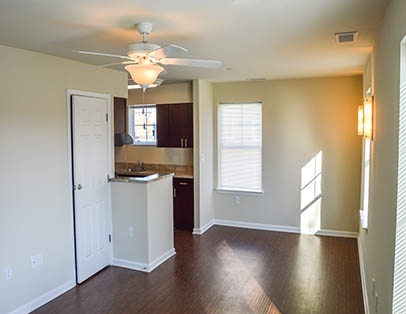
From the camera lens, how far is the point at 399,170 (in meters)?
1.77

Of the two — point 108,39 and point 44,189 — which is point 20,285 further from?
point 108,39

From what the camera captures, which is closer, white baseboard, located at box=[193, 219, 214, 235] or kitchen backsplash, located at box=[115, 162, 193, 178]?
white baseboard, located at box=[193, 219, 214, 235]

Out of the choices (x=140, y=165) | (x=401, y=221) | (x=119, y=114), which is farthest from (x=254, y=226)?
(x=401, y=221)

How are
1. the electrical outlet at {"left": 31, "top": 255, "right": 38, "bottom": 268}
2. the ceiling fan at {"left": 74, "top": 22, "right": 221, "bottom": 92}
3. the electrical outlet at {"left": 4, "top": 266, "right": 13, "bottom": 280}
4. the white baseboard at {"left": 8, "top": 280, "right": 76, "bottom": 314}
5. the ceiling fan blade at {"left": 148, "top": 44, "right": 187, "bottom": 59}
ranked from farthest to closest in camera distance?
the electrical outlet at {"left": 31, "top": 255, "right": 38, "bottom": 268} → the white baseboard at {"left": 8, "top": 280, "right": 76, "bottom": 314} → the electrical outlet at {"left": 4, "top": 266, "right": 13, "bottom": 280} → the ceiling fan at {"left": 74, "top": 22, "right": 221, "bottom": 92} → the ceiling fan blade at {"left": 148, "top": 44, "right": 187, "bottom": 59}

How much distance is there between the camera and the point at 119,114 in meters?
4.94

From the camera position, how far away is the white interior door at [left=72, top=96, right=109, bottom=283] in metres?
4.11

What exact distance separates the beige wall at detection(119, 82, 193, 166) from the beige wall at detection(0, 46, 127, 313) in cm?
214

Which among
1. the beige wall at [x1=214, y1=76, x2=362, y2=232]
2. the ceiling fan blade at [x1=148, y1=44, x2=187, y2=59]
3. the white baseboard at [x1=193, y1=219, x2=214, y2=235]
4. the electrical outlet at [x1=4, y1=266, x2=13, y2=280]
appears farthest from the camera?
the white baseboard at [x1=193, y1=219, x2=214, y2=235]

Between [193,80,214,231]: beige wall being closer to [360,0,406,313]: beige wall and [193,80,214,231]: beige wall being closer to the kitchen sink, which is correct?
the kitchen sink

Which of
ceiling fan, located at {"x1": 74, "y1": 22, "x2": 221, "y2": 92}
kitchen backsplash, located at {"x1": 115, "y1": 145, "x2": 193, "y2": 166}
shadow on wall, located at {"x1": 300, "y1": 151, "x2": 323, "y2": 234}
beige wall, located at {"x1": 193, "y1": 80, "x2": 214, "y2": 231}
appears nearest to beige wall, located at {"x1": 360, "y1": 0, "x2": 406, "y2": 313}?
ceiling fan, located at {"x1": 74, "y1": 22, "x2": 221, "y2": 92}

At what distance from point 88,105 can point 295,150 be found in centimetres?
342

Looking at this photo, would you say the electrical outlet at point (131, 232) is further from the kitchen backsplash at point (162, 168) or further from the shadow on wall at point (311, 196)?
the shadow on wall at point (311, 196)

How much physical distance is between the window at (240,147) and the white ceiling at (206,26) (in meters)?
2.13

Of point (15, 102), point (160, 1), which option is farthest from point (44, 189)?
point (160, 1)
